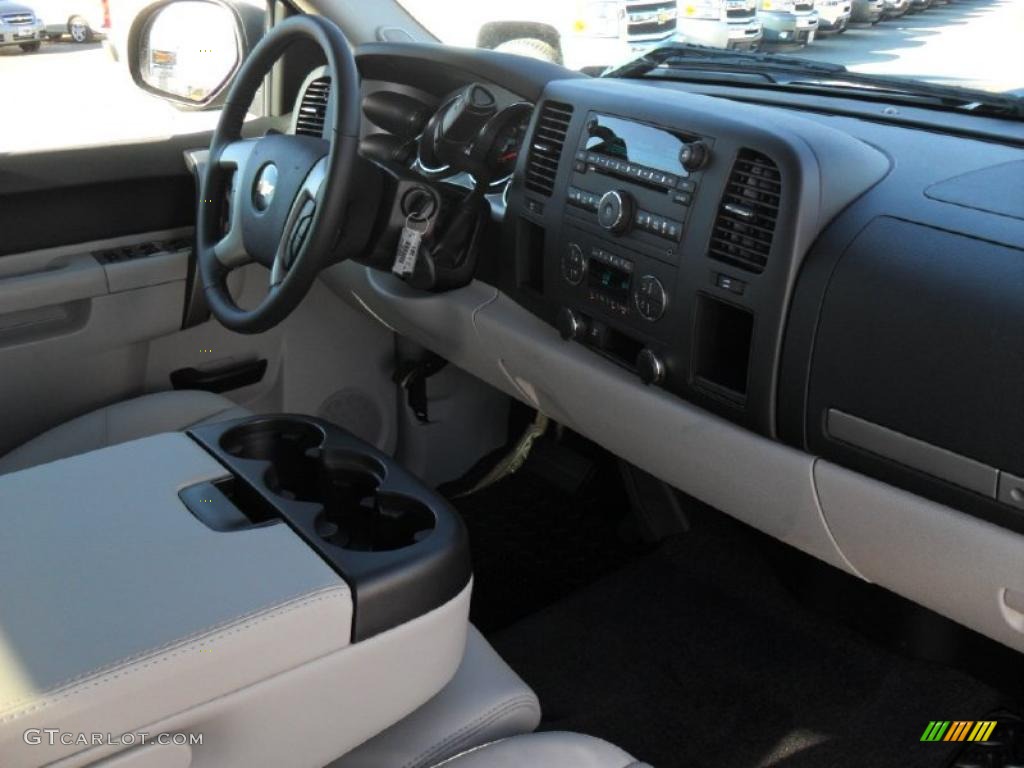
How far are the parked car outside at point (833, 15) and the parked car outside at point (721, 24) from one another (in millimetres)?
146

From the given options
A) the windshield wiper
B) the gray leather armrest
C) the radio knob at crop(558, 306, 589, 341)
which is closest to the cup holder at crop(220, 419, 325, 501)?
the gray leather armrest

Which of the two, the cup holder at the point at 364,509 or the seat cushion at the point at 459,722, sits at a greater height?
the cup holder at the point at 364,509

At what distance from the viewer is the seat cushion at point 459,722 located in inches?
50.8

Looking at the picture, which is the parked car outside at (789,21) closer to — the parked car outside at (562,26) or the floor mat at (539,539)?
the parked car outside at (562,26)

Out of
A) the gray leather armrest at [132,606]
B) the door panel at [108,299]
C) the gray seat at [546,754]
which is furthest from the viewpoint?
the door panel at [108,299]

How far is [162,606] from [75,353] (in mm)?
1270

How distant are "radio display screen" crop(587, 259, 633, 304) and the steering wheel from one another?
0.41 meters

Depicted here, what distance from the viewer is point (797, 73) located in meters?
2.10

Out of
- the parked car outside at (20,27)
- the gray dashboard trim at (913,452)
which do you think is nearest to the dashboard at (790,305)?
the gray dashboard trim at (913,452)

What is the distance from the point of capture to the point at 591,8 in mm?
3230

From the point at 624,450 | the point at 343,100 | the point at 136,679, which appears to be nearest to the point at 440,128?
the point at 343,100

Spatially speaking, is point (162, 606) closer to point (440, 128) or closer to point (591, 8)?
point (440, 128)

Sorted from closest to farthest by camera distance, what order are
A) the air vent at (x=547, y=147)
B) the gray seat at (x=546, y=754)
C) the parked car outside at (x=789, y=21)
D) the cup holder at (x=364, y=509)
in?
the gray seat at (x=546, y=754) < the cup holder at (x=364, y=509) < the air vent at (x=547, y=147) < the parked car outside at (x=789, y=21)

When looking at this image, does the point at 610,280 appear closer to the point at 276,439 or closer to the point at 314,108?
the point at 276,439
